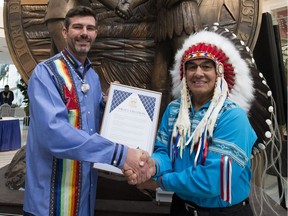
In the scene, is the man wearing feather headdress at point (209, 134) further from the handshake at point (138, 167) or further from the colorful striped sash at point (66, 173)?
the colorful striped sash at point (66, 173)

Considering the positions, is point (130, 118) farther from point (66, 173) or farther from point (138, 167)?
point (66, 173)

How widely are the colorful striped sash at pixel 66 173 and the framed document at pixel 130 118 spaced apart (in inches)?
4.8

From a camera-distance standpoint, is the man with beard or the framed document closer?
the man with beard

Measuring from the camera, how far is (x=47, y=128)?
1.25 metres

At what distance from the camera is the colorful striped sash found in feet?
4.50

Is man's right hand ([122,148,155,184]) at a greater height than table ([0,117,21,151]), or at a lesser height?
greater

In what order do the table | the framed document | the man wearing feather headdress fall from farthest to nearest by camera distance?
the table
the framed document
the man wearing feather headdress

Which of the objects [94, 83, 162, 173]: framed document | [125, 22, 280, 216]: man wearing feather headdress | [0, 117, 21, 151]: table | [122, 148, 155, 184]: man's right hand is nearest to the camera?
[125, 22, 280, 216]: man wearing feather headdress

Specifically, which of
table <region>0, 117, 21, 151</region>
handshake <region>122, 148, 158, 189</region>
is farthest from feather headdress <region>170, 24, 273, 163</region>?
table <region>0, 117, 21, 151</region>

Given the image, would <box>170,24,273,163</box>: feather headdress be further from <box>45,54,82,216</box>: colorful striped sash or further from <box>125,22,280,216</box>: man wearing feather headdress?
<box>45,54,82,216</box>: colorful striped sash

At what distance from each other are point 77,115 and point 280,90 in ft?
6.77

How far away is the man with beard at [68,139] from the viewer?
1251 mm

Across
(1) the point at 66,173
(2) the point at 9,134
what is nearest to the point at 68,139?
(1) the point at 66,173

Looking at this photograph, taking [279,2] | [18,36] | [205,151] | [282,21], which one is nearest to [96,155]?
[205,151]
